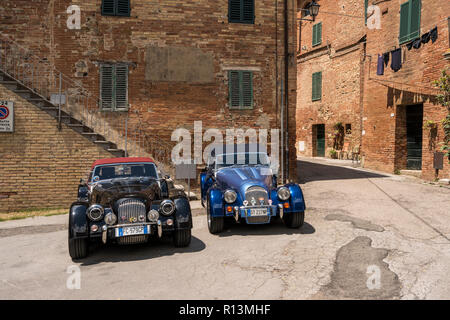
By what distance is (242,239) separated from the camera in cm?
624

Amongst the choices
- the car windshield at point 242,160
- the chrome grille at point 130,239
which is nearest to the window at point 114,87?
the car windshield at point 242,160

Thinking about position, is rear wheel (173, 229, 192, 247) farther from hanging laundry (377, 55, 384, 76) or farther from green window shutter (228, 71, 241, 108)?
hanging laundry (377, 55, 384, 76)

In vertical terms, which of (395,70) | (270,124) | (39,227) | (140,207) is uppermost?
(395,70)

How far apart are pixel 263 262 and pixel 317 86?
1927cm

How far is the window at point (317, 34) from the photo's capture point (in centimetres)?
2220

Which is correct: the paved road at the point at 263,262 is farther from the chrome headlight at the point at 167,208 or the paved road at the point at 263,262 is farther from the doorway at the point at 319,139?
the doorway at the point at 319,139

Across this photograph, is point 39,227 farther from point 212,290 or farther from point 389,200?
point 389,200

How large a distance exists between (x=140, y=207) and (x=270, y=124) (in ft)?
25.4

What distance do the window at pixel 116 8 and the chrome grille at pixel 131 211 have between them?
8.21 metres

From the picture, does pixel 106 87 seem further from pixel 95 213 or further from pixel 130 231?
pixel 130 231

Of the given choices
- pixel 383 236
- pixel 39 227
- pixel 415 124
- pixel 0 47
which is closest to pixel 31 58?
pixel 0 47

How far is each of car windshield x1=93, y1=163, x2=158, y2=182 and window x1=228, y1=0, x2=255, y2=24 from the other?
7.25 m

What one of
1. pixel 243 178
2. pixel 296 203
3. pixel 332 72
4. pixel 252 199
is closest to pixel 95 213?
pixel 252 199
